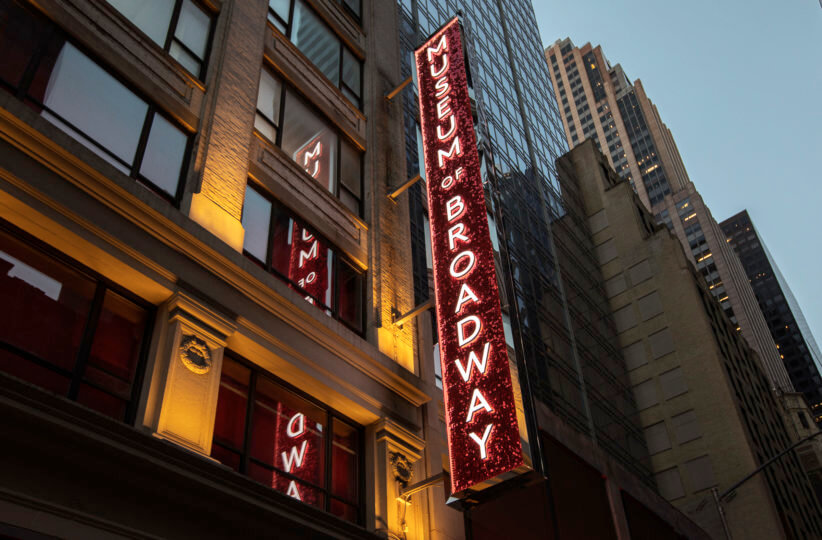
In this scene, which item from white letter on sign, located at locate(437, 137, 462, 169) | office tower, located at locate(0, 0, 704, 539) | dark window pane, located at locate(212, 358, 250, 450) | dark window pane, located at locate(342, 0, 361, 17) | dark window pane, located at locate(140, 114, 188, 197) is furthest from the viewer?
dark window pane, located at locate(342, 0, 361, 17)

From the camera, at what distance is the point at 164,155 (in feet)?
42.4

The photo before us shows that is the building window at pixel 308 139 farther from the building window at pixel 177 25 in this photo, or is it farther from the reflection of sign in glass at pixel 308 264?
the reflection of sign in glass at pixel 308 264

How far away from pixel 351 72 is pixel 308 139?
174 inches

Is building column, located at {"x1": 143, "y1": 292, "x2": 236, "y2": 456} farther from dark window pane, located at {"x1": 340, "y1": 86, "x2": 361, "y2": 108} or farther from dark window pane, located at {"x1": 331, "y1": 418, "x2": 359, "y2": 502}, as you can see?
dark window pane, located at {"x1": 340, "y1": 86, "x2": 361, "y2": 108}

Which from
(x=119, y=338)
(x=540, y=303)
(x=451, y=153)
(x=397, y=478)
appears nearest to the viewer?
(x=119, y=338)

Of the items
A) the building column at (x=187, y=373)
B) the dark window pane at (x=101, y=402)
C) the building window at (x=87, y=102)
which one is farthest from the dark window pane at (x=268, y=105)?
the dark window pane at (x=101, y=402)

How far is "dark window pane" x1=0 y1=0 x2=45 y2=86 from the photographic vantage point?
1084cm

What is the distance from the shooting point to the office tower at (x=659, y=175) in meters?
142

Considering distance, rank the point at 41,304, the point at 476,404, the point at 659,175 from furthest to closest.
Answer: the point at 659,175
the point at 476,404
the point at 41,304

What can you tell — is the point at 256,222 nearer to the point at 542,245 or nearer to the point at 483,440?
the point at 483,440

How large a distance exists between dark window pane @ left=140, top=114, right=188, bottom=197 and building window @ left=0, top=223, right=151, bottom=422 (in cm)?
261

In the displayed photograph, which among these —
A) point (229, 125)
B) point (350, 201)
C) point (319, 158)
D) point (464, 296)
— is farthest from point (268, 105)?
point (464, 296)

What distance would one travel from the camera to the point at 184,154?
43.9 ft

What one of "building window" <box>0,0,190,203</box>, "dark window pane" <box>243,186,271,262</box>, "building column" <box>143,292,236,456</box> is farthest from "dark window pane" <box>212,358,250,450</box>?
"building window" <box>0,0,190,203</box>
